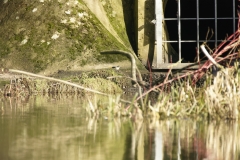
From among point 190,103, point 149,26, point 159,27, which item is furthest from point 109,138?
point 149,26

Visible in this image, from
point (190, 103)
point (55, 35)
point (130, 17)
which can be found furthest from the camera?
point (130, 17)

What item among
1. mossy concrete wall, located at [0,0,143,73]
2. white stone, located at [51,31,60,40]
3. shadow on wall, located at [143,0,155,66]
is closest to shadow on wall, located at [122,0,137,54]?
mossy concrete wall, located at [0,0,143,73]

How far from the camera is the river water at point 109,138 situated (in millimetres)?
7750

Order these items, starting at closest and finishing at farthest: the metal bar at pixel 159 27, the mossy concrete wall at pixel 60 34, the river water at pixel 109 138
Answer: the river water at pixel 109 138 → the mossy concrete wall at pixel 60 34 → the metal bar at pixel 159 27

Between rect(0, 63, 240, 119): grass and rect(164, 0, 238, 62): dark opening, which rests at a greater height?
rect(164, 0, 238, 62): dark opening

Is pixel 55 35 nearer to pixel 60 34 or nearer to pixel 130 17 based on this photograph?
pixel 60 34

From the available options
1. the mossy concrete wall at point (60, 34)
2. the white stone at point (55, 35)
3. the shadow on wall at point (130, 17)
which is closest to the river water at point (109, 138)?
the mossy concrete wall at point (60, 34)

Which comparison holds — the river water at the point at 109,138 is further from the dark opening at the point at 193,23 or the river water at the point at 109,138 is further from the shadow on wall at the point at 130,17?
the dark opening at the point at 193,23

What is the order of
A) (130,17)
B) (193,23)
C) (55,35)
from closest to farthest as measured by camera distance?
(55,35) → (130,17) → (193,23)

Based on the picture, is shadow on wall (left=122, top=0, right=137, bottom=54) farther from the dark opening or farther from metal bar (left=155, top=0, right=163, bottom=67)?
the dark opening

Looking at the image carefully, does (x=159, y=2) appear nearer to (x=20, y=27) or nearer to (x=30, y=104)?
(x=20, y=27)

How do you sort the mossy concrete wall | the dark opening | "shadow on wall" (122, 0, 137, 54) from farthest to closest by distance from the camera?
the dark opening
"shadow on wall" (122, 0, 137, 54)
the mossy concrete wall

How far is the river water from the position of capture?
775 cm

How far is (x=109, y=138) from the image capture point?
9016 mm
